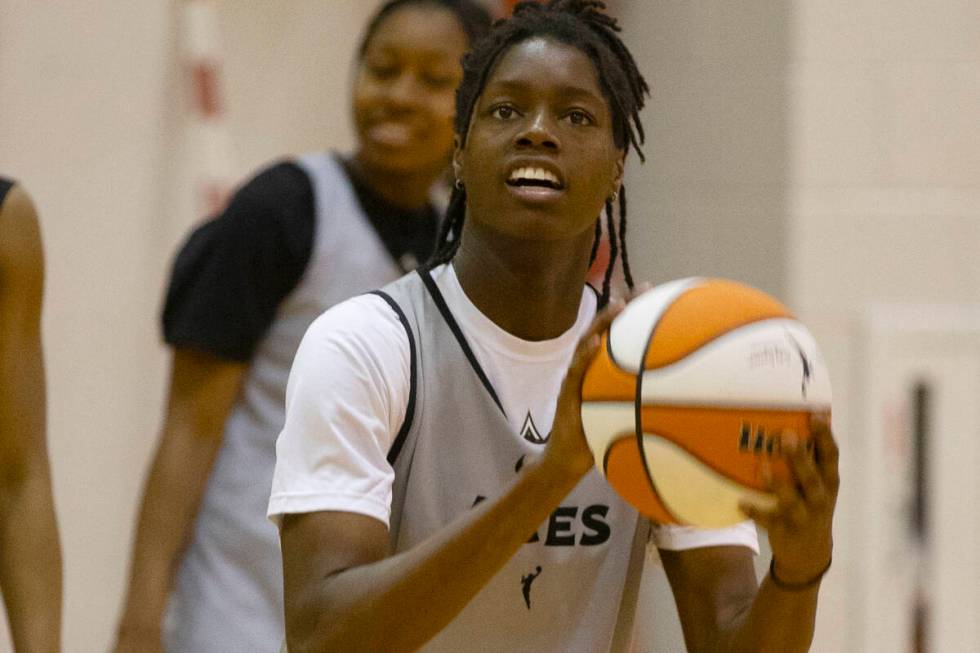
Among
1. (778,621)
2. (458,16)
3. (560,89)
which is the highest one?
(458,16)

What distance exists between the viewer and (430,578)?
1799mm

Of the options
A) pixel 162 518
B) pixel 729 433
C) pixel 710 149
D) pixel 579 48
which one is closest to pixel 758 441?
pixel 729 433

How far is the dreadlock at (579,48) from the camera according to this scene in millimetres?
2162

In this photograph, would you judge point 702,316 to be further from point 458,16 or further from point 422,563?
point 458,16

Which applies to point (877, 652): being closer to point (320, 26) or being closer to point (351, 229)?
point (351, 229)

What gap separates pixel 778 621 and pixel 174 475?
53.9 inches

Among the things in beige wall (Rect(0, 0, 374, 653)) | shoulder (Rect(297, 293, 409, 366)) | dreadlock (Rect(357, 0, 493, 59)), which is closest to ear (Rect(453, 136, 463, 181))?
shoulder (Rect(297, 293, 409, 366))

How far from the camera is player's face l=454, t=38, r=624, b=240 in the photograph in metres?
2.04

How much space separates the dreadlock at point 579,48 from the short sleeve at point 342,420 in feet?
0.99

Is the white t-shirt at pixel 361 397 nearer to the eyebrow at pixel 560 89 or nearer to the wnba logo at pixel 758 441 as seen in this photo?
the eyebrow at pixel 560 89

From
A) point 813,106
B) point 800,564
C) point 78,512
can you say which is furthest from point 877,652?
point 78,512

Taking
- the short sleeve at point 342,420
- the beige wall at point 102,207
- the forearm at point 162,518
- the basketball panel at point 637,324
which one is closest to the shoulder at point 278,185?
the forearm at point 162,518

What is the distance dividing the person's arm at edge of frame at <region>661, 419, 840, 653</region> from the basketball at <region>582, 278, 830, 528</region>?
0.10ft

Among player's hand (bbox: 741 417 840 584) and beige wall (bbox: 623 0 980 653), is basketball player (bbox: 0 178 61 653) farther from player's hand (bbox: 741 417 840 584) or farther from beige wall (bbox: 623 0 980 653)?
beige wall (bbox: 623 0 980 653)
